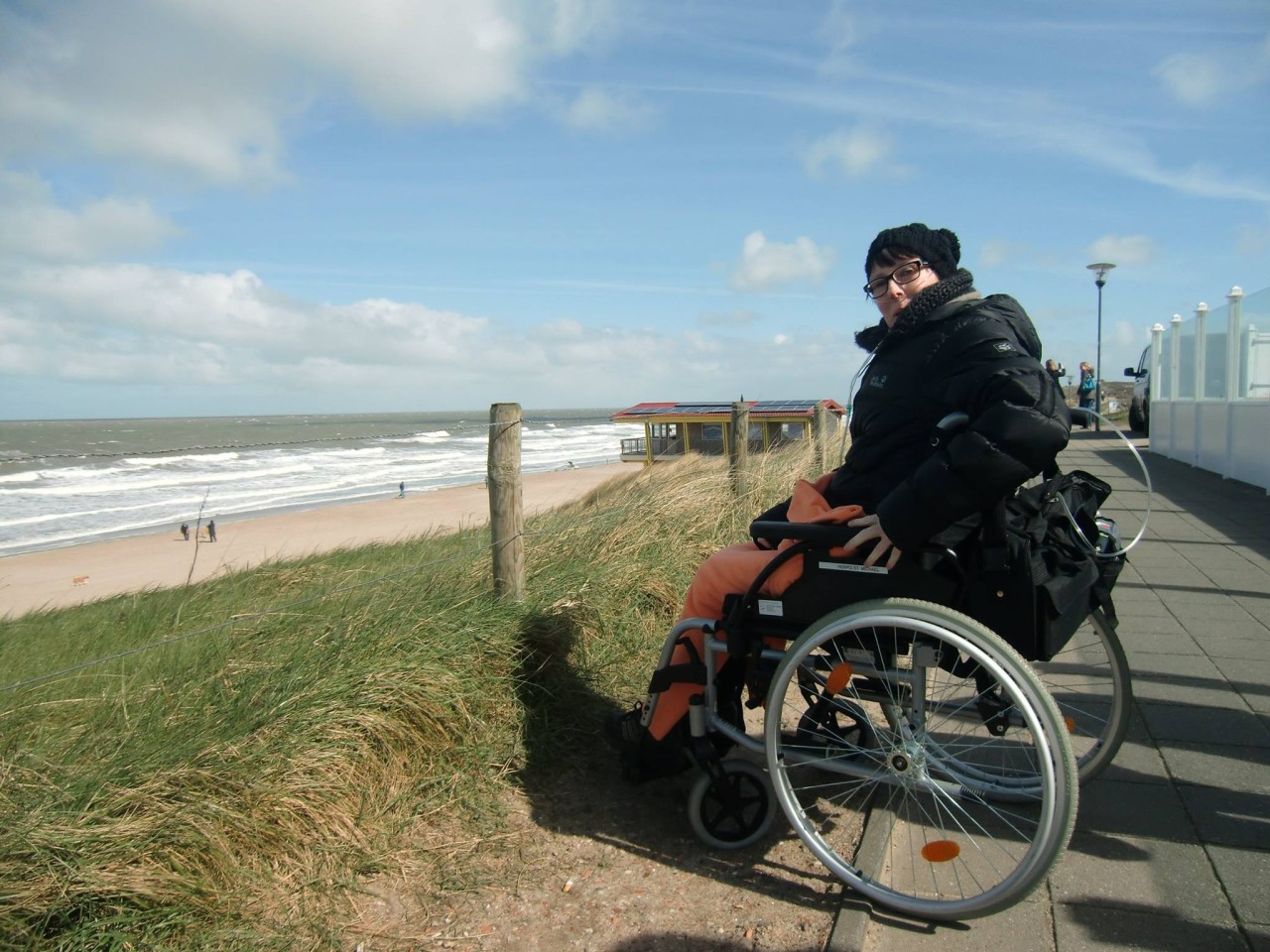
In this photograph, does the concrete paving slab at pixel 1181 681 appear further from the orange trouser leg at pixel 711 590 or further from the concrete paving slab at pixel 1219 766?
the orange trouser leg at pixel 711 590

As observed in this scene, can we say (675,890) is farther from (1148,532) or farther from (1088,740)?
(1148,532)

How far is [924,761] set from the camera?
261 centimetres

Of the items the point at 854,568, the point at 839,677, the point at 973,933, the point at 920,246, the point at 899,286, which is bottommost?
the point at 973,933

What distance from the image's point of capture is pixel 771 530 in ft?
8.91

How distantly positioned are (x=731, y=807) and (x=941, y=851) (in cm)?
69

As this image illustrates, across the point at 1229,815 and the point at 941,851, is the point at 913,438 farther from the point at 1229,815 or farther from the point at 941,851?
the point at 1229,815

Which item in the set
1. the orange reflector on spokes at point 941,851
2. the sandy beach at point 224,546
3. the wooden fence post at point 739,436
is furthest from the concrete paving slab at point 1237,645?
the sandy beach at point 224,546

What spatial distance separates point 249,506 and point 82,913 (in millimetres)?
23460

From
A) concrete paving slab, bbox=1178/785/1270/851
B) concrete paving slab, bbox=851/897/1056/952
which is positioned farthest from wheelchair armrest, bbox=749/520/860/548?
concrete paving slab, bbox=1178/785/1270/851

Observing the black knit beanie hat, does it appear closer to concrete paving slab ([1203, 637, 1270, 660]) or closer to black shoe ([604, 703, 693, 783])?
black shoe ([604, 703, 693, 783])

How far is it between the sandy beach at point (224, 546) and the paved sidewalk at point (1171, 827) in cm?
468

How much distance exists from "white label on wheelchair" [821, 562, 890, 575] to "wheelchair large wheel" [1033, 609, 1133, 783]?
60 centimetres

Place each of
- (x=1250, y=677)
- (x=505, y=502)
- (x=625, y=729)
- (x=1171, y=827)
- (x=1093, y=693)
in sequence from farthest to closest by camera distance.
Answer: (x=1250, y=677)
(x=505, y=502)
(x=1093, y=693)
(x=625, y=729)
(x=1171, y=827)

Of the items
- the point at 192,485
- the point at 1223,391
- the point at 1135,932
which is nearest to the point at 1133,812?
the point at 1135,932
